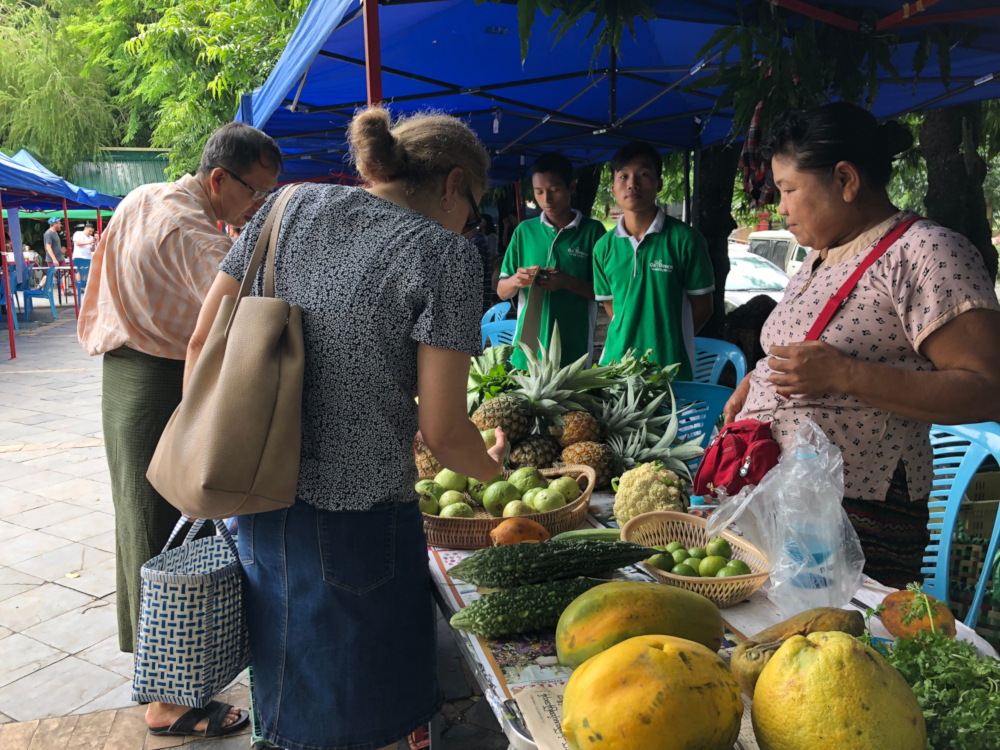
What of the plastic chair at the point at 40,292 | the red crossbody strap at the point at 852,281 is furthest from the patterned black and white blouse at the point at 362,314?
the plastic chair at the point at 40,292

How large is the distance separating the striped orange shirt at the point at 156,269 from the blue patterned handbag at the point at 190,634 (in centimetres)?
101

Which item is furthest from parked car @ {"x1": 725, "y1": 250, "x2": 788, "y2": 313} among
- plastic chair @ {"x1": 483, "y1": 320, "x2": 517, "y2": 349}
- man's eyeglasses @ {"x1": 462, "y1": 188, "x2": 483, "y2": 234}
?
man's eyeglasses @ {"x1": 462, "y1": 188, "x2": 483, "y2": 234}

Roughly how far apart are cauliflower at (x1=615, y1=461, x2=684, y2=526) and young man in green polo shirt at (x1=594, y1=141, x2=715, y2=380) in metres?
1.81

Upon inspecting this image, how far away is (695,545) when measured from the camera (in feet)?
6.42

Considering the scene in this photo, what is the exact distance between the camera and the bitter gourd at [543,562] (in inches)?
61.1

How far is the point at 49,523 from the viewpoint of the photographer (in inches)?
189

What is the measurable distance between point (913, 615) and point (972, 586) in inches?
57.0

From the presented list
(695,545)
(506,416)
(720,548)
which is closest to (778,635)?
(720,548)

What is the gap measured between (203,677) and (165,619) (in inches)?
6.7

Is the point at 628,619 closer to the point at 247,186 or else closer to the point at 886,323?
the point at 886,323

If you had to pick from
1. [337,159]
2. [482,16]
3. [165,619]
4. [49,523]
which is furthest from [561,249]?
[337,159]

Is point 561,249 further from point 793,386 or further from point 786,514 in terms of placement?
point 786,514

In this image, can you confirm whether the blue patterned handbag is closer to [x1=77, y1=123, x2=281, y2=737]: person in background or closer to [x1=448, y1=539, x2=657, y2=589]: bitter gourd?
[x1=448, y1=539, x2=657, y2=589]: bitter gourd

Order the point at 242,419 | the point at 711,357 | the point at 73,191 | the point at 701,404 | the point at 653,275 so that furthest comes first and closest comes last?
1. the point at 73,191
2. the point at 711,357
3. the point at 653,275
4. the point at 701,404
5. the point at 242,419
